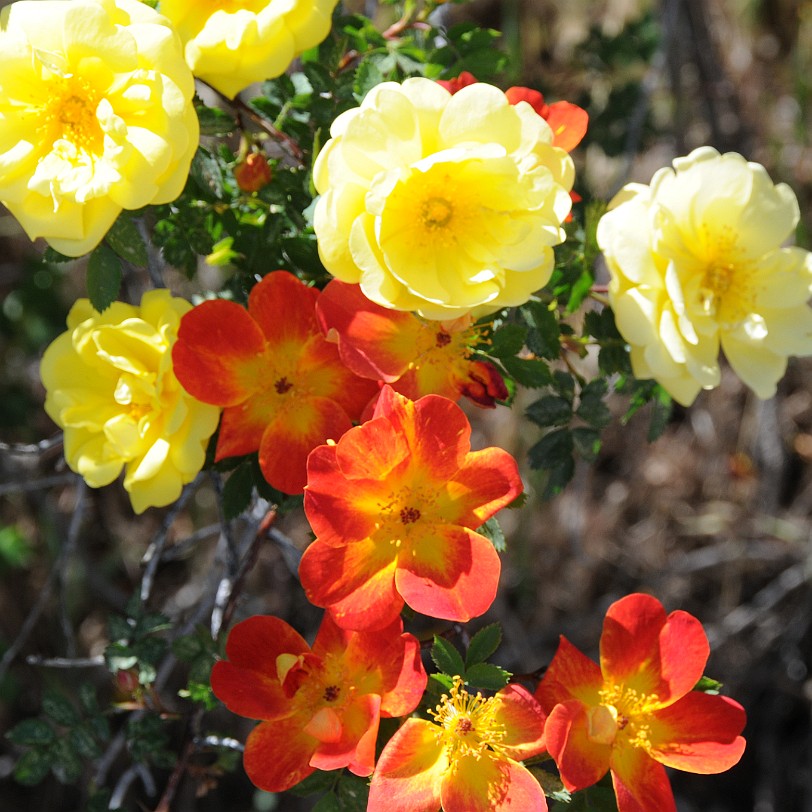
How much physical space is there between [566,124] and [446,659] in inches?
26.5

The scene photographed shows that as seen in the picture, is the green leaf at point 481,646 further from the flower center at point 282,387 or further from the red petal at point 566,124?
the red petal at point 566,124

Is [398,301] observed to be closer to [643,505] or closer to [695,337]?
[695,337]

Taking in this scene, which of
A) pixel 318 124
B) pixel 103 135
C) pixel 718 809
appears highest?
pixel 103 135

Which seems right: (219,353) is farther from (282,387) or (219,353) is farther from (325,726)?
(325,726)

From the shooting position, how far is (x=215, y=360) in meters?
1.14

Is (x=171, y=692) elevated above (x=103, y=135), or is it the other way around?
(x=103, y=135)

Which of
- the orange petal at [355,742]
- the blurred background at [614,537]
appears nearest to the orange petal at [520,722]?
the orange petal at [355,742]

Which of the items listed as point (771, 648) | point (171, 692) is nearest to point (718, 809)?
point (771, 648)

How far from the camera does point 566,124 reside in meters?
1.24

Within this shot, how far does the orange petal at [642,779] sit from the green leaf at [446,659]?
20cm

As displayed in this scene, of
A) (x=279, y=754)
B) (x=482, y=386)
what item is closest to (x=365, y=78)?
(x=482, y=386)

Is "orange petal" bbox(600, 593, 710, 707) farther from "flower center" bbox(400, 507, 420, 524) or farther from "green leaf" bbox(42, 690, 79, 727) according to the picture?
"green leaf" bbox(42, 690, 79, 727)

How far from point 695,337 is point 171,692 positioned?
2.10 m

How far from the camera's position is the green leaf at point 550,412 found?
1.34 m
